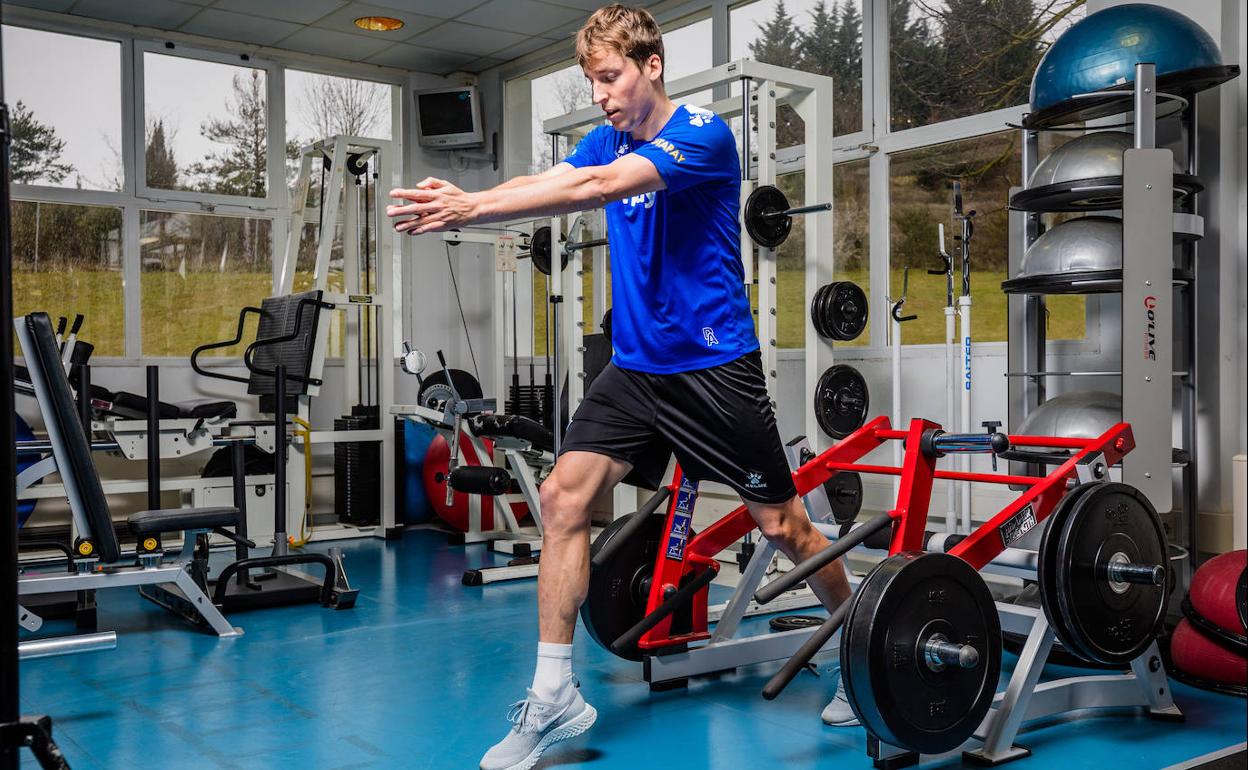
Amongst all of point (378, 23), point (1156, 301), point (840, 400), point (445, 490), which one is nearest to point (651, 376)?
point (1156, 301)

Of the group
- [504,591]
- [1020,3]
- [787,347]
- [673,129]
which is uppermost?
[1020,3]

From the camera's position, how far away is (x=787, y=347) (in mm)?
5488

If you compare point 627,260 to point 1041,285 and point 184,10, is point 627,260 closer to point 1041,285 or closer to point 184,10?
point 1041,285

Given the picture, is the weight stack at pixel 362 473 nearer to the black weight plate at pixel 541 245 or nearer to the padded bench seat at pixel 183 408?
the padded bench seat at pixel 183 408

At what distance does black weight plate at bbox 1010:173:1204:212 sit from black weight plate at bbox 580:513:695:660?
1577 mm

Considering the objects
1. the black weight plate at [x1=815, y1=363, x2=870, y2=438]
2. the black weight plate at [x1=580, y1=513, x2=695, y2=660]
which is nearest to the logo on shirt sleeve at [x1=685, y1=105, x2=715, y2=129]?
the black weight plate at [x1=580, y1=513, x2=695, y2=660]

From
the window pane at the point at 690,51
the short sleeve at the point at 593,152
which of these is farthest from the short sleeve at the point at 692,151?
the window pane at the point at 690,51

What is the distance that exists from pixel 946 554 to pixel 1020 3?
10.2 feet

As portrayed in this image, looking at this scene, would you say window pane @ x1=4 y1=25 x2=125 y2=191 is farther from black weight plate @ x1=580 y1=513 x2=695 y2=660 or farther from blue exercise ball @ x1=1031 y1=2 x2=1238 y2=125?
blue exercise ball @ x1=1031 y1=2 x2=1238 y2=125

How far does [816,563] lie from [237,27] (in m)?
5.48

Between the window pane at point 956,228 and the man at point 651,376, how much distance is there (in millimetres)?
2270

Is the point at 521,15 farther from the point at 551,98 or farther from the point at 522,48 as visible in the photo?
the point at 551,98

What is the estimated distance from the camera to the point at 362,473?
6289mm

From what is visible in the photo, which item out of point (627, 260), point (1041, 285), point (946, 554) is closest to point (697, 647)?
point (946, 554)
